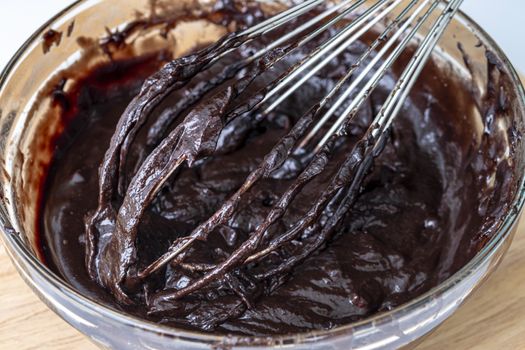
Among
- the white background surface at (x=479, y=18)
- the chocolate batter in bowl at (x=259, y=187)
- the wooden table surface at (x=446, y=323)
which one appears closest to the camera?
the chocolate batter in bowl at (x=259, y=187)

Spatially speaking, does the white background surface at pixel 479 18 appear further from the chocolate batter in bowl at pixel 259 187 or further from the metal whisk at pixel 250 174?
the metal whisk at pixel 250 174

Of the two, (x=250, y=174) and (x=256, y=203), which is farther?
(x=256, y=203)

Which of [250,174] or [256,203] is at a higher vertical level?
[250,174]

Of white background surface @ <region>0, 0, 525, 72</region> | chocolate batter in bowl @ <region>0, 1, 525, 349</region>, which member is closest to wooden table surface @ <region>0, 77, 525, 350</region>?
chocolate batter in bowl @ <region>0, 1, 525, 349</region>

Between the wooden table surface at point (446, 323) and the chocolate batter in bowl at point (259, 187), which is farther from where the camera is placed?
the wooden table surface at point (446, 323)

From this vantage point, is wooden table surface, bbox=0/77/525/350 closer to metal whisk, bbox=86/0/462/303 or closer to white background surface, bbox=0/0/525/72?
metal whisk, bbox=86/0/462/303

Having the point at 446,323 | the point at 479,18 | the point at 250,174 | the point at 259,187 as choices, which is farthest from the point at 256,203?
the point at 479,18

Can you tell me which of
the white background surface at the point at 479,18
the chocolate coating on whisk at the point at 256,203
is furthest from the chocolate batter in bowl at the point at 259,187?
the white background surface at the point at 479,18

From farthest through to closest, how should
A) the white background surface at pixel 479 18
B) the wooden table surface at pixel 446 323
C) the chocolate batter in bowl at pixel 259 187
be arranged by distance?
the white background surface at pixel 479 18
the wooden table surface at pixel 446 323
the chocolate batter in bowl at pixel 259 187

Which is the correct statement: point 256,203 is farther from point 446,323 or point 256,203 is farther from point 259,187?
point 446,323
